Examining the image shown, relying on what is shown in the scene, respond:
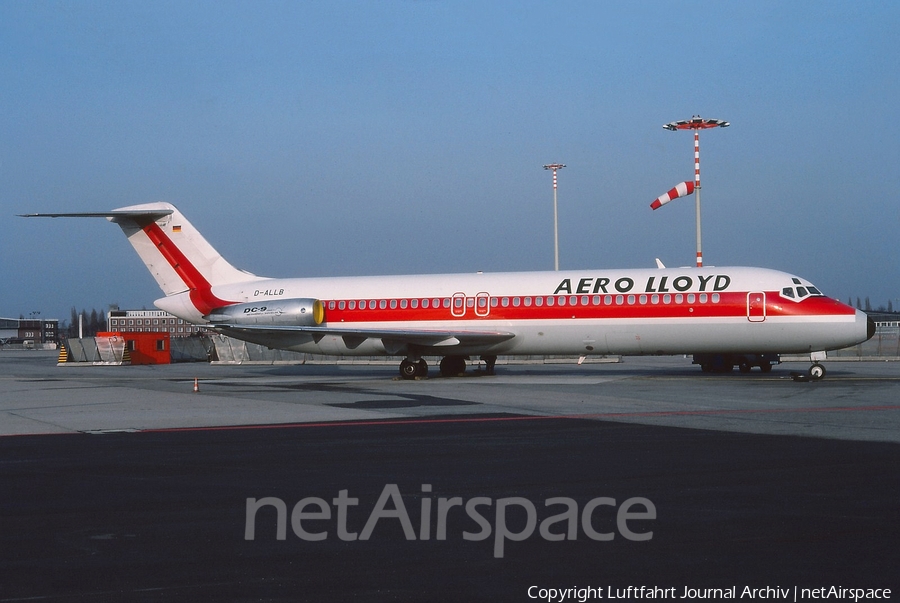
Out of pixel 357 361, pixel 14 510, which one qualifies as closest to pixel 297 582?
pixel 14 510

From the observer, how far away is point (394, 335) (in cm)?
2828

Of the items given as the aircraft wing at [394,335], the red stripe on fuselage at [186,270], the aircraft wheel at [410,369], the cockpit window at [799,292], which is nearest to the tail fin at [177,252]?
the red stripe on fuselage at [186,270]

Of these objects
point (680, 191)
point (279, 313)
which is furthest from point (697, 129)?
point (279, 313)

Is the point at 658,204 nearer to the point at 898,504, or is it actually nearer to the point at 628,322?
the point at 628,322

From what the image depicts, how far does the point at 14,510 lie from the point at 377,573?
409cm

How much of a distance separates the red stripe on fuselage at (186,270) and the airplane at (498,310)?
0.03m

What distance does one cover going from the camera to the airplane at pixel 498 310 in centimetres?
2608

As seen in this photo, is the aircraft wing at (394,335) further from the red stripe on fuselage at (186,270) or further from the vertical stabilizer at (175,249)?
the vertical stabilizer at (175,249)

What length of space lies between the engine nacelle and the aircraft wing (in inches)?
13.5

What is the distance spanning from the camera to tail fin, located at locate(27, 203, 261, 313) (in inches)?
1284

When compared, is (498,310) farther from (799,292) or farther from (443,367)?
(799,292)

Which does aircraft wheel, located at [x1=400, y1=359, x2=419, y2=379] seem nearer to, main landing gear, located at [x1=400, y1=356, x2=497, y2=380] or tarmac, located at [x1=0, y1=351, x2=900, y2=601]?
main landing gear, located at [x1=400, y1=356, x2=497, y2=380]

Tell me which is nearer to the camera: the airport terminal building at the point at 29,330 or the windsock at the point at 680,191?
the windsock at the point at 680,191

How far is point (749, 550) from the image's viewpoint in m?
6.55
